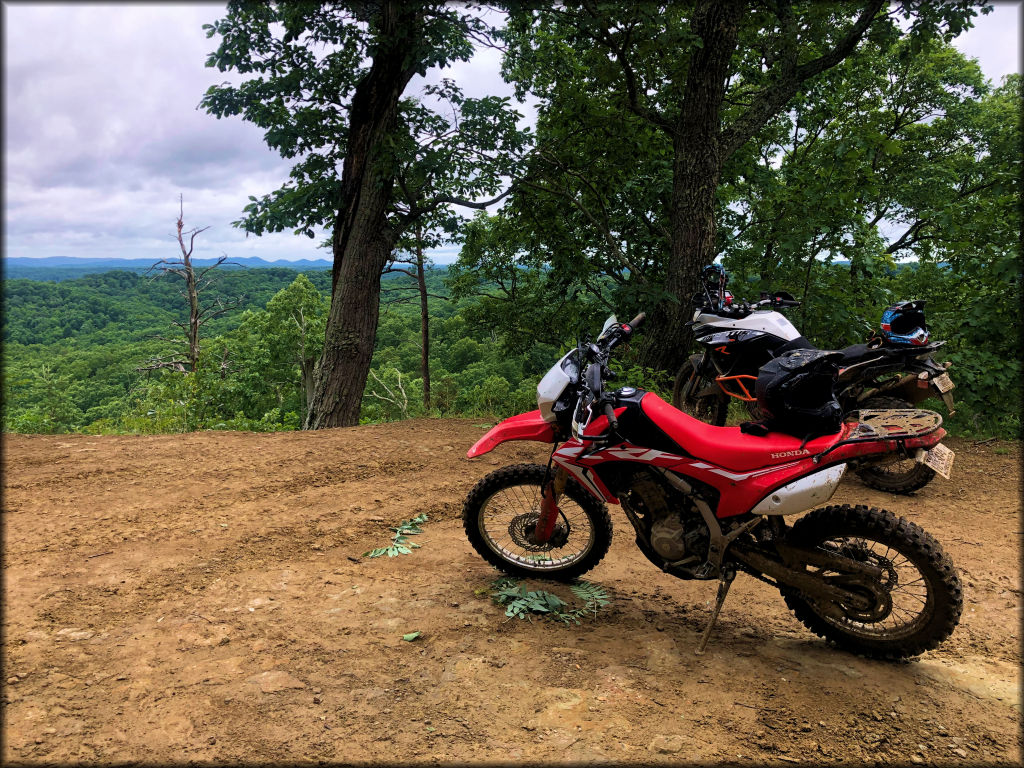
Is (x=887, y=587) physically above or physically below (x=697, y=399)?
below

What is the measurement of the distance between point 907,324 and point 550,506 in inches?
121

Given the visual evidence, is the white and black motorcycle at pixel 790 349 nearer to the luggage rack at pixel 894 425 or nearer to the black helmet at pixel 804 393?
the luggage rack at pixel 894 425

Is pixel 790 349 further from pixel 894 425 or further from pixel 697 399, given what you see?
pixel 894 425

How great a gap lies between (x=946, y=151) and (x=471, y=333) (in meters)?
12.6

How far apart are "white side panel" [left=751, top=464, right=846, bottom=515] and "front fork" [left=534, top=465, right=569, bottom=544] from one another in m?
1.07

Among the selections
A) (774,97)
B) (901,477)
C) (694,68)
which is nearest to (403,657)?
(901,477)

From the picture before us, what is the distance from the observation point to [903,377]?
14.5 feet

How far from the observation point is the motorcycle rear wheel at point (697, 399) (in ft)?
18.1

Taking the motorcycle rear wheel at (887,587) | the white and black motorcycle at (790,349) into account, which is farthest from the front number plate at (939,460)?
the white and black motorcycle at (790,349)

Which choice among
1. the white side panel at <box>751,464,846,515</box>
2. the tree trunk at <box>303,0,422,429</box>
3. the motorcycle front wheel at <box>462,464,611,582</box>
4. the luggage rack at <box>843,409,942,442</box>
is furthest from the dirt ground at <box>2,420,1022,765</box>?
the tree trunk at <box>303,0,422,429</box>

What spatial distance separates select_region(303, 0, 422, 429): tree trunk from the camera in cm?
868

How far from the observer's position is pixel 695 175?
259 inches

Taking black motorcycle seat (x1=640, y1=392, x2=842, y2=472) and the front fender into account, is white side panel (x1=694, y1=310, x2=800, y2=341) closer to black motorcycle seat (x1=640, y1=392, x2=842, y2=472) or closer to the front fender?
black motorcycle seat (x1=640, y1=392, x2=842, y2=472)

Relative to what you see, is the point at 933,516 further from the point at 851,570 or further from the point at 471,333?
the point at 471,333
